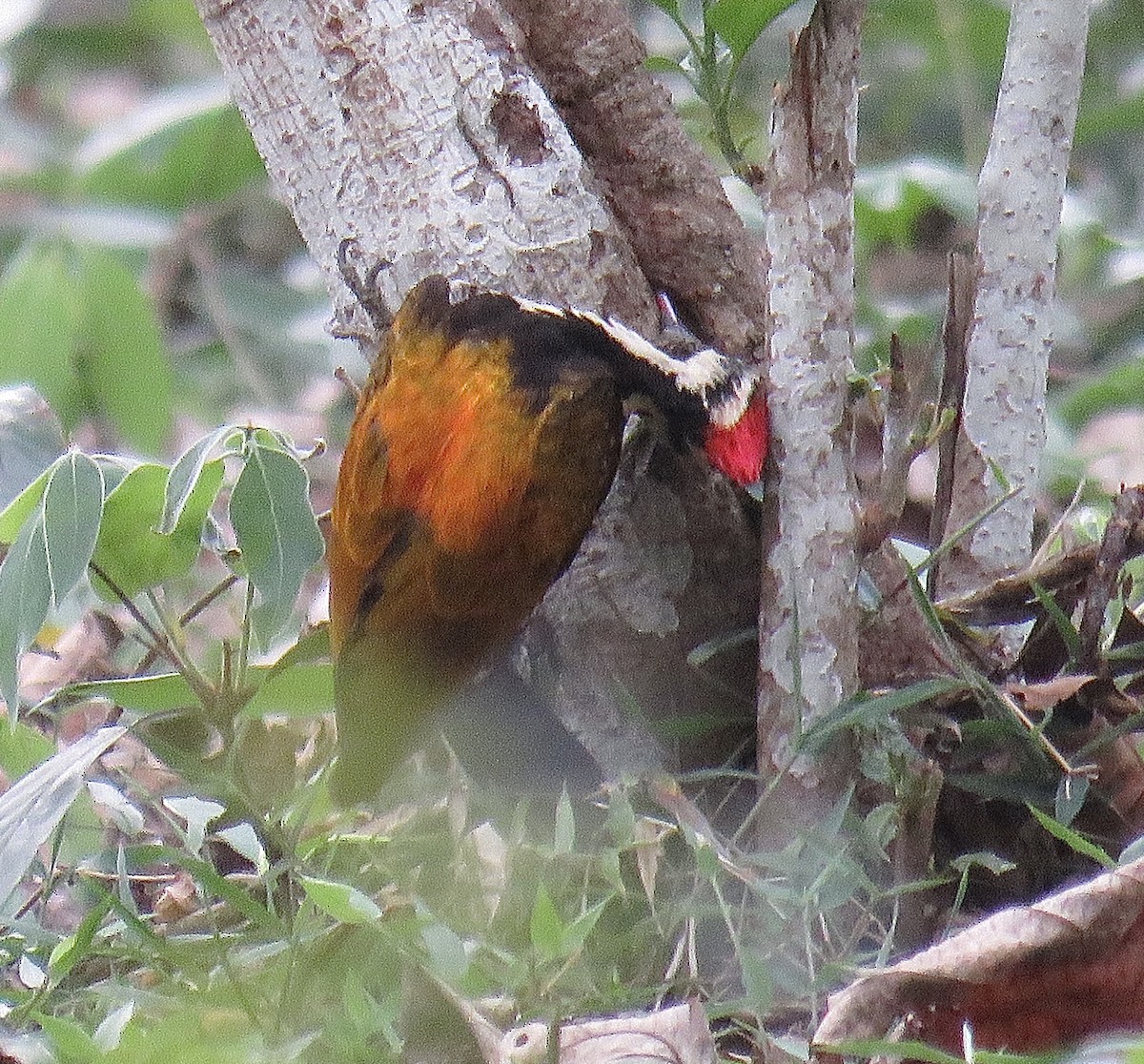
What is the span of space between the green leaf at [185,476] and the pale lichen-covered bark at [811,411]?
0.44 m

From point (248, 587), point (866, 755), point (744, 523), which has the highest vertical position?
point (248, 587)

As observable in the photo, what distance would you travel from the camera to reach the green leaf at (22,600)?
4.33 feet

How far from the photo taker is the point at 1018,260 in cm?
155

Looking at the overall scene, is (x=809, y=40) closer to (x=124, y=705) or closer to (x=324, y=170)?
(x=324, y=170)

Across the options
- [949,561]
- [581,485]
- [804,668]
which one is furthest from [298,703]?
[949,561]

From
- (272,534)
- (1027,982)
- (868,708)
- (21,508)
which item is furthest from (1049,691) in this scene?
(21,508)

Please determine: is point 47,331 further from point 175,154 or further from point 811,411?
point 811,411

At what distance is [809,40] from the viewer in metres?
1.33

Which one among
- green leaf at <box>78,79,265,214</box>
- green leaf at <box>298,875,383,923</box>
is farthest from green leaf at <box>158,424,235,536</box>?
green leaf at <box>78,79,265,214</box>

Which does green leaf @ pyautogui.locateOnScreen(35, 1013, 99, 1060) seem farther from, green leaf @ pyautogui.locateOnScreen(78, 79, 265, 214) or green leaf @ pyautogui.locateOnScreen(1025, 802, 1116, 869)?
green leaf @ pyautogui.locateOnScreen(78, 79, 265, 214)

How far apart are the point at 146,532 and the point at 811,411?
0.55 m

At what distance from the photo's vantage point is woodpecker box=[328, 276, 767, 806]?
150 centimetres

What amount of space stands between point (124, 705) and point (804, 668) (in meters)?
0.56

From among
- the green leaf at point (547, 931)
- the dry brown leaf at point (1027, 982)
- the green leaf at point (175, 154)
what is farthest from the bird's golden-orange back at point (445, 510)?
the green leaf at point (175, 154)
